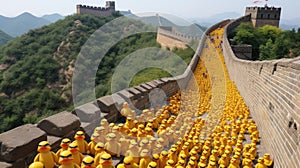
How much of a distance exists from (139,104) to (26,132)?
298 cm

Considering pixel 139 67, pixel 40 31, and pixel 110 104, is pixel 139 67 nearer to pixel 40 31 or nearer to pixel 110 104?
pixel 110 104

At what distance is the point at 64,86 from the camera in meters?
39.5

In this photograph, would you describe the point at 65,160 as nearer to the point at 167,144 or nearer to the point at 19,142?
the point at 19,142

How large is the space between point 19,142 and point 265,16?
34335 millimetres

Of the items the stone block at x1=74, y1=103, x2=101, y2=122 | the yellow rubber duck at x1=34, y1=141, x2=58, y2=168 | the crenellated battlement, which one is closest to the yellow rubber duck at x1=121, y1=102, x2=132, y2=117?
the stone block at x1=74, y1=103, x2=101, y2=122

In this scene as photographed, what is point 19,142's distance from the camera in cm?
235

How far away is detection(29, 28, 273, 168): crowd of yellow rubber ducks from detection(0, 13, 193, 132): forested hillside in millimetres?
21016

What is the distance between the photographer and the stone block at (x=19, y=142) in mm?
2252

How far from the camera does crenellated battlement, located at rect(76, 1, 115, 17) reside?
200 feet

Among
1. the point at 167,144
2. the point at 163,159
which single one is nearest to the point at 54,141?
the point at 163,159

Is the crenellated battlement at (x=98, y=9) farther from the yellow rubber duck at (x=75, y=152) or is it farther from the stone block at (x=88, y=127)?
the yellow rubber duck at (x=75, y=152)

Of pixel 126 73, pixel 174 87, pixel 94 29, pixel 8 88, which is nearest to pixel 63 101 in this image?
pixel 8 88

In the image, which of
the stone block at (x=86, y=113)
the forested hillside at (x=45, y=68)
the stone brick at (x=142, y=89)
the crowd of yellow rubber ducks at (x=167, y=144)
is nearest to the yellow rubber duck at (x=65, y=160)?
the crowd of yellow rubber ducks at (x=167, y=144)

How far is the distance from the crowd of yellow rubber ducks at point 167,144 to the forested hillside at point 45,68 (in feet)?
69.0
